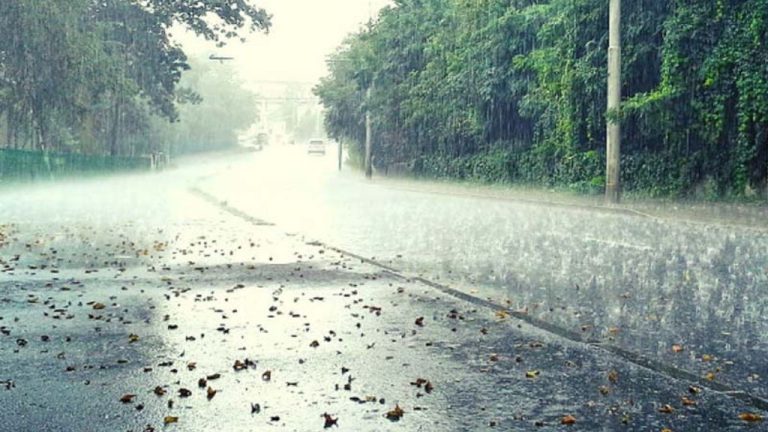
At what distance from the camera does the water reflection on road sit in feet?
24.8

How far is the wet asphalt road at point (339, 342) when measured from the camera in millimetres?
5305

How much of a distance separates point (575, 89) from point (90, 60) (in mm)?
27452

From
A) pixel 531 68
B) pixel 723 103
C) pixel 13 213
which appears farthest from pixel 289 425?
pixel 531 68

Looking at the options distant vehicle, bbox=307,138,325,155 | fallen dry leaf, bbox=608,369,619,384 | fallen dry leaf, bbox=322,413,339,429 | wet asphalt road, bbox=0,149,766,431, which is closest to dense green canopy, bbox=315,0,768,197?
wet asphalt road, bbox=0,149,766,431

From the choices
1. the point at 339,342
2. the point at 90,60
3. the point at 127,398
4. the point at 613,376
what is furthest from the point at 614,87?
the point at 90,60

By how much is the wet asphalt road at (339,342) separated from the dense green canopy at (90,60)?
31.2 metres

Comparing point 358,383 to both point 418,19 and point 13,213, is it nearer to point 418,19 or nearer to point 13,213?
point 13,213

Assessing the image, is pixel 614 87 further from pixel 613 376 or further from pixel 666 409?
pixel 666 409

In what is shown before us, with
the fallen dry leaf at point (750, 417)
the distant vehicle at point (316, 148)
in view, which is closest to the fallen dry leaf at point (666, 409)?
the fallen dry leaf at point (750, 417)

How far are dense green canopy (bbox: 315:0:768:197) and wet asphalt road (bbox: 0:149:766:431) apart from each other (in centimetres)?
901

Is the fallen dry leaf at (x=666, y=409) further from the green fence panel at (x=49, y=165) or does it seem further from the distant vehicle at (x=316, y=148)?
the distant vehicle at (x=316, y=148)

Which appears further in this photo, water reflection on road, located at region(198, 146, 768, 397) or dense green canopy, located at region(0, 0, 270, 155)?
dense green canopy, located at region(0, 0, 270, 155)

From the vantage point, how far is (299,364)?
6.55 metres

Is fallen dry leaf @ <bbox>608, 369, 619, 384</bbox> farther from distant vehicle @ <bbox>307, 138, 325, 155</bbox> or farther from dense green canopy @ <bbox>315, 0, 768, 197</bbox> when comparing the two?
distant vehicle @ <bbox>307, 138, 325, 155</bbox>
